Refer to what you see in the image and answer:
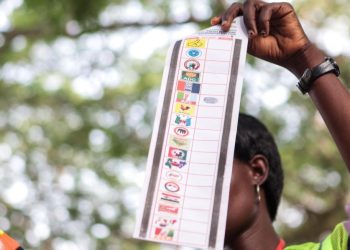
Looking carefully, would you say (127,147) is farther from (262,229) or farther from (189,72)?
(189,72)

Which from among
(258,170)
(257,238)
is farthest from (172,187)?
(258,170)

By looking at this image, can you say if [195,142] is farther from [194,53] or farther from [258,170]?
[258,170]

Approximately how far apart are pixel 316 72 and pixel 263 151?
72 cm

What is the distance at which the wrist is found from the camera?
1.87m

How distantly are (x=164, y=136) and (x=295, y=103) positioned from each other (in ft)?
19.0

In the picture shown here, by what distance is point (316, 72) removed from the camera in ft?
6.06

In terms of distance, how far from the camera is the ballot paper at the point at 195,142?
160 cm

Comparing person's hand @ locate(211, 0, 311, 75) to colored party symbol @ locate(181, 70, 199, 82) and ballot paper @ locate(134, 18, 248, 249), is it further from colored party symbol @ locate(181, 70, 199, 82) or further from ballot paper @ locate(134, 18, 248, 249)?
colored party symbol @ locate(181, 70, 199, 82)

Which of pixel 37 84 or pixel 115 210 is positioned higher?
pixel 37 84

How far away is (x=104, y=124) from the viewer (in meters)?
8.56

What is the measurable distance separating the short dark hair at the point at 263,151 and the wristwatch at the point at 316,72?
660 millimetres

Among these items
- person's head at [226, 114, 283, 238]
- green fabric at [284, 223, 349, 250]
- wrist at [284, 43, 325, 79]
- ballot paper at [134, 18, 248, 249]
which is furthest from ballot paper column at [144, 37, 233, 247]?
person's head at [226, 114, 283, 238]

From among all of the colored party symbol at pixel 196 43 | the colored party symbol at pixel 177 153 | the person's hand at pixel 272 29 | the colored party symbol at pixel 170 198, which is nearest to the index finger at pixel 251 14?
the person's hand at pixel 272 29

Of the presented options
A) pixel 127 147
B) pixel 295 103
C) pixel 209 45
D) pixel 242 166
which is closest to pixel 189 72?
pixel 209 45
